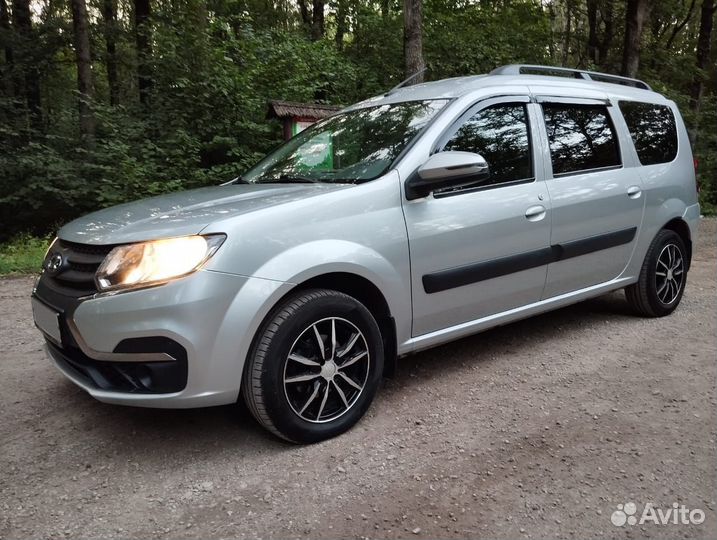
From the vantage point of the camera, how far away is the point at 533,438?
2.66 metres

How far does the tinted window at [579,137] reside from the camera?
3625 mm

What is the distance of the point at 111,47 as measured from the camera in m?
13.7

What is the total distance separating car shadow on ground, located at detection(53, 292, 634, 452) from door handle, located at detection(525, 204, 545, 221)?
0.97m

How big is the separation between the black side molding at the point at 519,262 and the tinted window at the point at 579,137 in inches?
19.1

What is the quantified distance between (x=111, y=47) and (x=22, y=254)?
8.21 metres

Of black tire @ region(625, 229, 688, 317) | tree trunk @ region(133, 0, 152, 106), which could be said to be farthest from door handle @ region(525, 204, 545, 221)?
tree trunk @ region(133, 0, 152, 106)

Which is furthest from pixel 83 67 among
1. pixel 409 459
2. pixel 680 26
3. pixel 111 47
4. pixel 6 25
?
pixel 680 26

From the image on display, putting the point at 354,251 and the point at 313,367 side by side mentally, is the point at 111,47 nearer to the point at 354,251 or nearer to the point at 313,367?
the point at 354,251

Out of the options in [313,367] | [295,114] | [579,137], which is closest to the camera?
[313,367]

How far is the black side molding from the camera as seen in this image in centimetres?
301

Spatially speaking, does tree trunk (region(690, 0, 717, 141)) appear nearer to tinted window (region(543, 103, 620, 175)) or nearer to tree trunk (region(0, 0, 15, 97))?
tinted window (region(543, 103, 620, 175))

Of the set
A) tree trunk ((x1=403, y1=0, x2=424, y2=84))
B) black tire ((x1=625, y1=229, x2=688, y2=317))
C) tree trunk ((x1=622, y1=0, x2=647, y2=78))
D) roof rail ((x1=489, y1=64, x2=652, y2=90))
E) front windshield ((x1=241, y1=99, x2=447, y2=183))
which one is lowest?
black tire ((x1=625, y1=229, x2=688, y2=317))

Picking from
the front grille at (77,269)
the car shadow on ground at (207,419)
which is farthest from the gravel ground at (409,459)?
the front grille at (77,269)

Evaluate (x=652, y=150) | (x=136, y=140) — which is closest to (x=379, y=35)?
(x=136, y=140)
